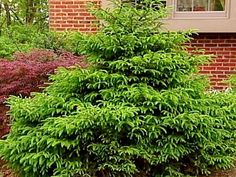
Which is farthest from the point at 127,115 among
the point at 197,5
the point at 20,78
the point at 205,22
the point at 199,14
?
the point at 197,5

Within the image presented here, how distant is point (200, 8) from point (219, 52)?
0.86m

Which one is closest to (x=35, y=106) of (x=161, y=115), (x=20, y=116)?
(x=20, y=116)

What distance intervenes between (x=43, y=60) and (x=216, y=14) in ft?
10.9

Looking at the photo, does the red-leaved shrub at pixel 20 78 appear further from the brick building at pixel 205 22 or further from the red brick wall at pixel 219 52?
the red brick wall at pixel 219 52

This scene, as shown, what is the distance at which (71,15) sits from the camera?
763cm

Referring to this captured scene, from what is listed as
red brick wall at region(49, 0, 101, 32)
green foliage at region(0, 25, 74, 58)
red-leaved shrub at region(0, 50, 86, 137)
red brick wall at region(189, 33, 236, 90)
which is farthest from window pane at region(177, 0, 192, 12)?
red-leaved shrub at region(0, 50, 86, 137)

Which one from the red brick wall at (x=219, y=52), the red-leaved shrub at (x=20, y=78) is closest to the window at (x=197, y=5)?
the red brick wall at (x=219, y=52)

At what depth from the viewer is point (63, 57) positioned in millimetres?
5855

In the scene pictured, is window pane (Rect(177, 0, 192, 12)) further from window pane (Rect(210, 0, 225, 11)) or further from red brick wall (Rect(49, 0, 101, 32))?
red brick wall (Rect(49, 0, 101, 32))

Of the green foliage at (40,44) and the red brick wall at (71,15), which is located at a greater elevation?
the red brick wall at (71,15)

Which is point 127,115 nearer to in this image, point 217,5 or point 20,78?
point 20,78

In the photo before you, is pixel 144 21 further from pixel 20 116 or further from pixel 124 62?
pixel 20 116

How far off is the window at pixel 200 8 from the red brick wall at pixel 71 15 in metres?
1.60

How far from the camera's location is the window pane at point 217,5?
7184 millimetres
